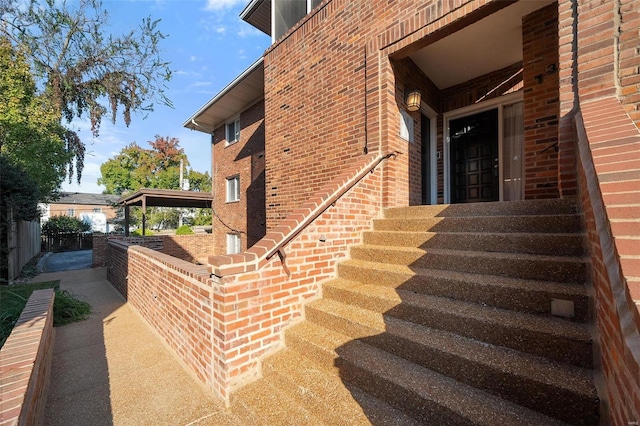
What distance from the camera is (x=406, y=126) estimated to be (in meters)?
4.58

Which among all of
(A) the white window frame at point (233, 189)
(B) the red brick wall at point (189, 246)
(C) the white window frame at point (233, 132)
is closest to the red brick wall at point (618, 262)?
(A) the white window frame at point (233, 189)

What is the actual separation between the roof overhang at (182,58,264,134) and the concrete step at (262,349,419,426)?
712 cm

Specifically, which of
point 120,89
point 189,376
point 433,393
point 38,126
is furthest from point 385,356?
point 120,89

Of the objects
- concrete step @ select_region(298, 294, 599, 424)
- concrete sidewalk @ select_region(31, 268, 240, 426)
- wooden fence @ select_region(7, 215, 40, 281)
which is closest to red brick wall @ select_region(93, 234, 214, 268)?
wooden fence @ select_region(7, 215, 40, 281)

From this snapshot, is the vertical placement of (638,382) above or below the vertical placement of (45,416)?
above

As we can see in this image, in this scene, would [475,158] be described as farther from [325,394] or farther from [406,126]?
[325,394]

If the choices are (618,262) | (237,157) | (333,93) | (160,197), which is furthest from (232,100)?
(618,262)

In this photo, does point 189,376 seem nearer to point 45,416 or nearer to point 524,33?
point 45,416

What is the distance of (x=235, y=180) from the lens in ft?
35.3

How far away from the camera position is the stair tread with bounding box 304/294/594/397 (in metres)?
1.47

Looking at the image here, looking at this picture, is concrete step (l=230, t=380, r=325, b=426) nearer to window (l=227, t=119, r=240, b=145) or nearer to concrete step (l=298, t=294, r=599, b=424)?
concrete step (l=298, t=294, r=599, b=424)

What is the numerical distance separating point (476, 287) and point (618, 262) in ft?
4.17

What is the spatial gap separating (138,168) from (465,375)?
38105 mm

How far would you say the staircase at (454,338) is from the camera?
1.57m
